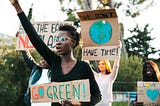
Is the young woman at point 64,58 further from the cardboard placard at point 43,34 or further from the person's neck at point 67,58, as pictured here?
the cardboard placard at point 43,34

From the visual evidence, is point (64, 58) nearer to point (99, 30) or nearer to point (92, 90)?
point (92, 90)

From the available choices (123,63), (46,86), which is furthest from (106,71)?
(123,63)

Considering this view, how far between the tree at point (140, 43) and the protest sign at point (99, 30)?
115ft

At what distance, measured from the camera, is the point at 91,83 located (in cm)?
340

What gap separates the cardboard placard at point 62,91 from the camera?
334 centimetres

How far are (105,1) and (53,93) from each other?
61.2 feet

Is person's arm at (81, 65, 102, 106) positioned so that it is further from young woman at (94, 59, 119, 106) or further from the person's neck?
young woman at (94, 59, 119, 106)

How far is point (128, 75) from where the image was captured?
79.0 ft

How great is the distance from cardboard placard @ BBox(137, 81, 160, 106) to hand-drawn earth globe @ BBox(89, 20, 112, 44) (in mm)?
796

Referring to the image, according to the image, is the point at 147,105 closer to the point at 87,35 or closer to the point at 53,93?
the point at 87,35

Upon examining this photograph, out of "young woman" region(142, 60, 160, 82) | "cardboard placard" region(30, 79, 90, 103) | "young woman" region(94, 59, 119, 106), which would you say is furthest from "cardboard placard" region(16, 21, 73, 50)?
"cardboard placard" region(30, 79, 90, 103)

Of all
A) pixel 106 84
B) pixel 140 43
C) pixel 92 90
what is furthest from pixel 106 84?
pixel 140 43

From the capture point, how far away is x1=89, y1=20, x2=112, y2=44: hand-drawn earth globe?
6.41 metres

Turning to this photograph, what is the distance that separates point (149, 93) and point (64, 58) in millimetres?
3377
